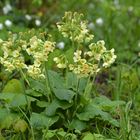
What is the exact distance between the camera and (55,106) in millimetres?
2783

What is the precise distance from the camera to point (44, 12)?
613 cm

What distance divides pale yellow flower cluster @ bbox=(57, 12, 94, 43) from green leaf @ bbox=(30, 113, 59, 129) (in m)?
0.43

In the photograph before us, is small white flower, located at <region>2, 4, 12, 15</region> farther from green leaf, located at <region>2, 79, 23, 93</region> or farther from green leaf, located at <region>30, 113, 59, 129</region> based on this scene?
green leaf, located at <region>30, 113, 59, 129</region>

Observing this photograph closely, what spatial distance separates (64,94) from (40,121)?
0.19 meters

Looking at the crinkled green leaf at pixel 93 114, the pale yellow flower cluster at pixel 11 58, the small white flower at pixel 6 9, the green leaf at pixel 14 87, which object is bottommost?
the crinkled green leaf at pixel 93 114

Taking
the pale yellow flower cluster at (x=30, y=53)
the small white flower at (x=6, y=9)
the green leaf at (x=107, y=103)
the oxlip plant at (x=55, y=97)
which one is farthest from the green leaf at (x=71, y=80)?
the small white flower at (x=6, y=9)

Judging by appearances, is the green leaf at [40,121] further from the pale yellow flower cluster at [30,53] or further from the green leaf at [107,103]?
the green leaf at [107,103]

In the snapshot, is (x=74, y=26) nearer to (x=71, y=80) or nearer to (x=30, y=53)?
(x=30, y=53)

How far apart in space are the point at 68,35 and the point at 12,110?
19.2 inches

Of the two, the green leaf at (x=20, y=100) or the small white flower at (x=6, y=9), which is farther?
the small white flower at (x=6, y=9)

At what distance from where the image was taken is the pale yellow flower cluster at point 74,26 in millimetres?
2775

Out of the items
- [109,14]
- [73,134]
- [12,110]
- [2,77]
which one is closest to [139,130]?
[73,134]

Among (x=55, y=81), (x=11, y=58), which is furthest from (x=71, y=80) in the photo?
(x=11, y=58)

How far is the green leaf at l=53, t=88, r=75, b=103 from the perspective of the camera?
2.78 m
